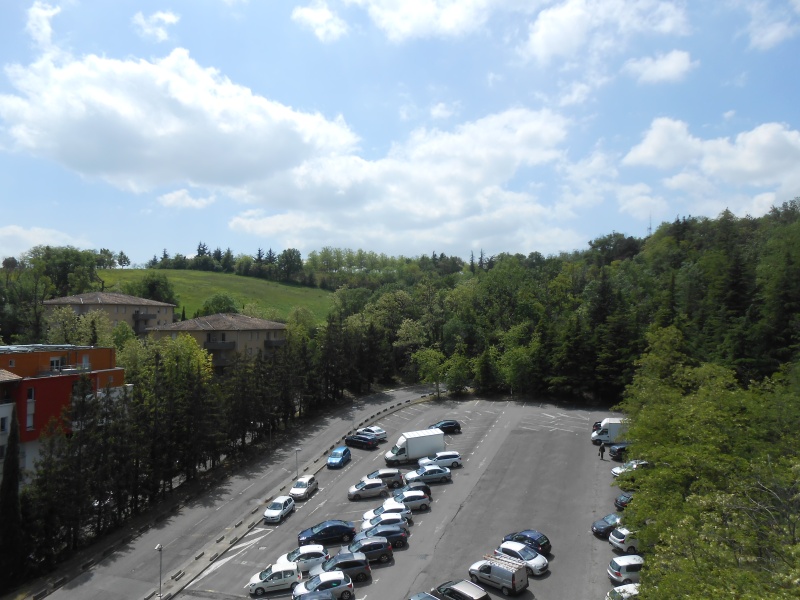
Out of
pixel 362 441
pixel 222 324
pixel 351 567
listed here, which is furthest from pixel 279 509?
pixel 222 324

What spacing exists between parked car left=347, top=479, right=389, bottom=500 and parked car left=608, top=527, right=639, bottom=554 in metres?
13.6

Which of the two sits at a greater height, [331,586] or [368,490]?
[368,490]

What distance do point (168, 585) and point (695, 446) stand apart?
23.4m

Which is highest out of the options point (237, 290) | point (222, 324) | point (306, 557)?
point (237, 290)

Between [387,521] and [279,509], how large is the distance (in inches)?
276

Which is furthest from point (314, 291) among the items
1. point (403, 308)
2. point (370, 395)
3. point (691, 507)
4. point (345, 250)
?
point (691, 507)

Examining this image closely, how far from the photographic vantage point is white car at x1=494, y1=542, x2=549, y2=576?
2327 cm

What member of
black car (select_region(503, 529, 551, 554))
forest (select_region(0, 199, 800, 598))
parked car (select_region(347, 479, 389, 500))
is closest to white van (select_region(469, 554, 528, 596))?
black car (select_region(503, 529, 551, 554))

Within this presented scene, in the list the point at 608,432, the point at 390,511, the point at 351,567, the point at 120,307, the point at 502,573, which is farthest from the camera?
the point at 120,307

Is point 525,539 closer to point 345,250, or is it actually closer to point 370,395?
point 370,395

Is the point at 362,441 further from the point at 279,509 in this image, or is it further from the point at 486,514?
the point at 486,514

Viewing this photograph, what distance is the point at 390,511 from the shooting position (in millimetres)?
29109

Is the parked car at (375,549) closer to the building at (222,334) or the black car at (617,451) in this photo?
the black car at (617,451)

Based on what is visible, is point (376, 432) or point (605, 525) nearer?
point (605, 525)
